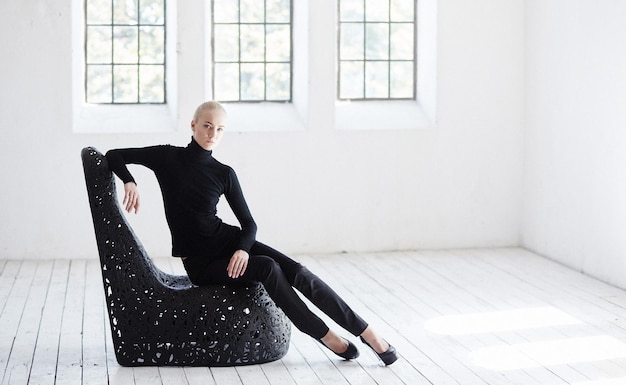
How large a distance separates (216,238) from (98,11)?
3932mm

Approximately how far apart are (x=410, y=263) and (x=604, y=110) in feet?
5.89

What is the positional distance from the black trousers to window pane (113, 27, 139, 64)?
3.82m

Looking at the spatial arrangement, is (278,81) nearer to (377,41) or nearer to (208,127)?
(377,41)

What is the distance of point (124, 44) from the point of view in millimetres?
8406

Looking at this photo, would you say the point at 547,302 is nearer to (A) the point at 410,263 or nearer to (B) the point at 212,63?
(A) the point at 410,263

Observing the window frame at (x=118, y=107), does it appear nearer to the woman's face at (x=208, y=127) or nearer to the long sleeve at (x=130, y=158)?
the long sleeve at (x=130, y=158)

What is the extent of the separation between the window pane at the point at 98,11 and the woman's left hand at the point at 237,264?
159 inches

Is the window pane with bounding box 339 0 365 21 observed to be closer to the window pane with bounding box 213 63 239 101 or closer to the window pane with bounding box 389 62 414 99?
the window pane with bounding box 389 62 414 99

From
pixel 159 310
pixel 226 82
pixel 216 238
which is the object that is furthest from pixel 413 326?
pixel 226 82

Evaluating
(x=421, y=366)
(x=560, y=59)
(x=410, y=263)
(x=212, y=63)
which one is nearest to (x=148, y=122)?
(x=212, y=63)

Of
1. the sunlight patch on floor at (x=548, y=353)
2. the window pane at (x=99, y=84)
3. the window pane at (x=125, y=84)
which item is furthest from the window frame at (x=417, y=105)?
the sunlight patch on floor at (x=548, y=353)

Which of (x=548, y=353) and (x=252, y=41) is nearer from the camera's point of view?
(x=548, y=353)

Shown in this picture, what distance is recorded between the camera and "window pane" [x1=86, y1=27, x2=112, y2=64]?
27.4ft

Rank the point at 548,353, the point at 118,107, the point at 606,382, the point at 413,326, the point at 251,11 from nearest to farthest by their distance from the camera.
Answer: the point at 606,382 → the point at 548,353 → the point at 413,326 → the point at 118,107 → the point at 251,11
